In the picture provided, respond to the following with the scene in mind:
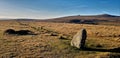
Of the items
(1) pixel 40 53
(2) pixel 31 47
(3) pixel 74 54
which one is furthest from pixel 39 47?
(3) pixel 74 54

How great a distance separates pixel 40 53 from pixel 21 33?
20271mm

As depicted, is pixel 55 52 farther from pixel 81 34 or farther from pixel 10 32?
pixel 10 32

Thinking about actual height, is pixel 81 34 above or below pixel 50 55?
above

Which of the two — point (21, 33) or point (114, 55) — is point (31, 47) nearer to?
point (114, 55)

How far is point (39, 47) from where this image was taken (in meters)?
32.7

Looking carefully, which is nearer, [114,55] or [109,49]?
[114,55]

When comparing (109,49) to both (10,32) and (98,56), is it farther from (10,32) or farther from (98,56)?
(10,32)

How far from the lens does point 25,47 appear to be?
107 feet

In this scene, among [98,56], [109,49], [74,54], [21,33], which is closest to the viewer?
[98,56]

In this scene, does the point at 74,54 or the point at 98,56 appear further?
the point at 74,54

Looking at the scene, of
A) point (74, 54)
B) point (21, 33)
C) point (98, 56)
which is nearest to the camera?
point (98, 56)

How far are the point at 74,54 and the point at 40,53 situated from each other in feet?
15.1

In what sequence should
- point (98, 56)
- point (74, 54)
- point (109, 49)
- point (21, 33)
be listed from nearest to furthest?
point (98, 56) < point (74, 54) < point (109, 49) < point (21, 33)

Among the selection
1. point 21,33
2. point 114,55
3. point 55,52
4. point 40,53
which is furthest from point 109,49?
point 21,33
